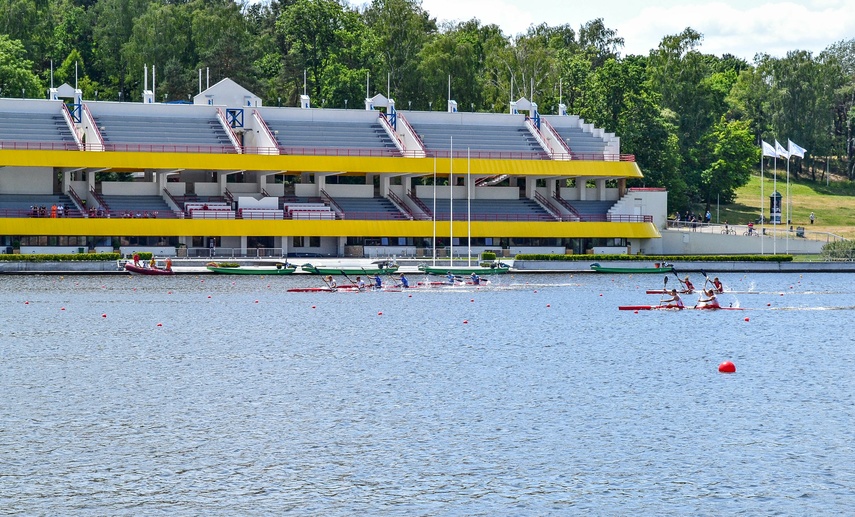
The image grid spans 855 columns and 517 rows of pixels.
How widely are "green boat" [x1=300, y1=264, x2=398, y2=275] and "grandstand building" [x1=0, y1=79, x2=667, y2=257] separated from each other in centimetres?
827

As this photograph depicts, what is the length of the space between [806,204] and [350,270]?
72.0m

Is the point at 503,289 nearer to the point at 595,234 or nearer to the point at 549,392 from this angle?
the point at 595,234

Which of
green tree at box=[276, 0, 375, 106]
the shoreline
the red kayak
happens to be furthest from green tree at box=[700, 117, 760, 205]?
the red kayak

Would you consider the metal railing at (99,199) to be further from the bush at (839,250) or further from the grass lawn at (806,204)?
the grass lawn at (806,204)

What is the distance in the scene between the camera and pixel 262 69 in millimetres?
139625

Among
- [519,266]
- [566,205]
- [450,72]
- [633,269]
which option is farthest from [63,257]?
[450,72]

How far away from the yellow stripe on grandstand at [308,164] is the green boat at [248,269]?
1327 centimetres

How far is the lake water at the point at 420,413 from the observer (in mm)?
26359

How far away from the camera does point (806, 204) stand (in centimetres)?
14100

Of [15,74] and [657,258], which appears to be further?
[15,74]

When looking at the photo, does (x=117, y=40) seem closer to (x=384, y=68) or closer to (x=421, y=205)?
(x=384, y=68)

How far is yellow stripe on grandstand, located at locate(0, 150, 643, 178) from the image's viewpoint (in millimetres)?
95062

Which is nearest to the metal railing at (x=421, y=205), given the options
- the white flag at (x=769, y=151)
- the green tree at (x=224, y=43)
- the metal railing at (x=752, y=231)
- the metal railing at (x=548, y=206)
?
the metal railing at (x=548, y=206)

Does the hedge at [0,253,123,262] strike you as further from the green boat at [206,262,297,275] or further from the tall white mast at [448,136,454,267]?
the tall white mast at [448,136,454,267]
